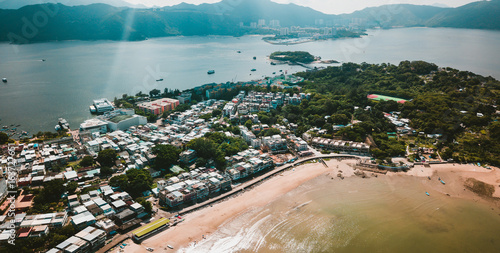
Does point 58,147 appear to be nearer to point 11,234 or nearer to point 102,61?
point 11,234

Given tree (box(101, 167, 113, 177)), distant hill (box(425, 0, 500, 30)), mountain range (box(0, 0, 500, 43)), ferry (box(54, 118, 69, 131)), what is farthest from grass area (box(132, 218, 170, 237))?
distant hill (box(425, 0, 500, 30))

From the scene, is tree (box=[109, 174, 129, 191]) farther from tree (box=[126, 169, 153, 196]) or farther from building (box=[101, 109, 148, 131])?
building (box=[101, 109, 148, 131])

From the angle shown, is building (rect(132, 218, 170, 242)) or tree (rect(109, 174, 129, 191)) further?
tree (rect(109, 174, 129, 191))

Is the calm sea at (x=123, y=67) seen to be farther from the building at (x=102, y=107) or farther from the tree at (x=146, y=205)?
the tree at (x=146, y=205)

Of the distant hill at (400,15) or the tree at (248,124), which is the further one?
the distant hill at (400,15)

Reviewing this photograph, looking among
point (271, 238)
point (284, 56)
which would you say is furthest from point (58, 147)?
point (284, 56)

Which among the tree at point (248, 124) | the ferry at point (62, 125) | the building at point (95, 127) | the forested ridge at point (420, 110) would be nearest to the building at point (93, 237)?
the building at point (95, 127)
